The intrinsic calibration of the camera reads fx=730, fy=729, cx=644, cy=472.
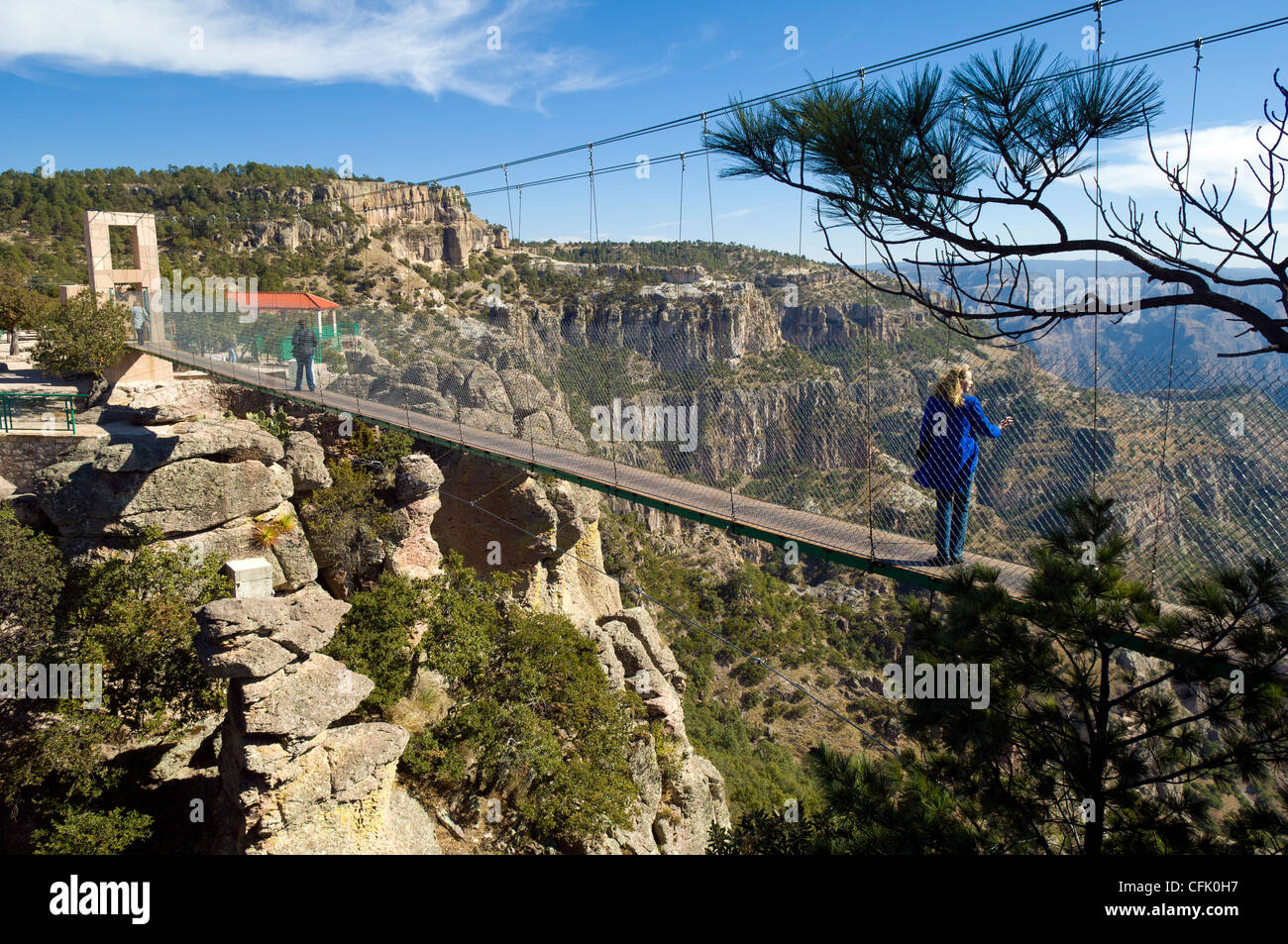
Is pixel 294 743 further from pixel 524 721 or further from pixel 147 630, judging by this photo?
pixel 524 721

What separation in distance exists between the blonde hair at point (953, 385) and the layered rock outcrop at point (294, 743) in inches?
197

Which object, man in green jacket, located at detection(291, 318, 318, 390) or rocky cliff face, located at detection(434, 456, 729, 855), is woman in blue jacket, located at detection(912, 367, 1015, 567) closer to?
rocky cliff face, located at detection(434, 456, 729, 855)

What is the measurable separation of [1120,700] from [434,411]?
374 inches

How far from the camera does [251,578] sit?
7266 mm

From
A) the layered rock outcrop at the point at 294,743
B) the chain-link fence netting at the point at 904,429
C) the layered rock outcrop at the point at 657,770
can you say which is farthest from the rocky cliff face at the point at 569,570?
the layered rock outcrop at the point at 294,743

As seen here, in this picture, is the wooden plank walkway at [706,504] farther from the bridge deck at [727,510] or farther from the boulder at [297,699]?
the boulder at [297,699]

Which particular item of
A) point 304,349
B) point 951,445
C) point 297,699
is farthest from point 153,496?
point 951,445

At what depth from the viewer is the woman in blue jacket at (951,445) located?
158 inches

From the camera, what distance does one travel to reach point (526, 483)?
11383 mm

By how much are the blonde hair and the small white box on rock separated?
656 cm

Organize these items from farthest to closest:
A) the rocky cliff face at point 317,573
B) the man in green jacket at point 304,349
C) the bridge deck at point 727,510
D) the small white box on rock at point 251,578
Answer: the man in green jacket at point 304,349
the small white box on rock at point 251,578
the rocky cliff face at point 317,573
the bridge deck at point 727,510

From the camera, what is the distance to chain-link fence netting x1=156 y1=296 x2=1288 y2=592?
3.44 metres

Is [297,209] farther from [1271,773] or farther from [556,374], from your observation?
[1271,773]
